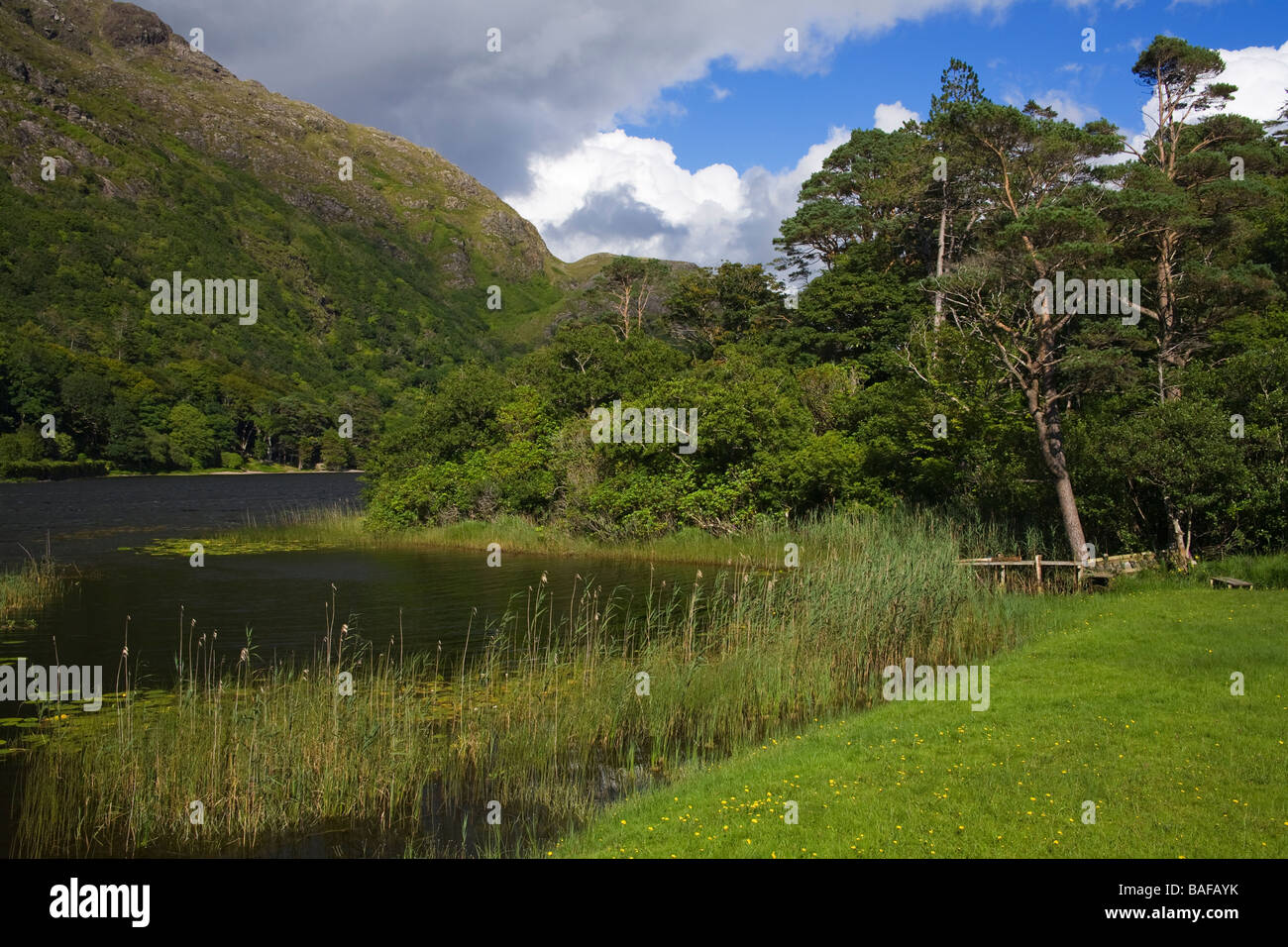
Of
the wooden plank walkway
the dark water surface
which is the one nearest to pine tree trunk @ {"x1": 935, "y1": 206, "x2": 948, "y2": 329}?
the dark water surface

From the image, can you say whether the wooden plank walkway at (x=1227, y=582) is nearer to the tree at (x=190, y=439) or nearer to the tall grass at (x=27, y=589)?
the tall grass at (x=27, y=589)

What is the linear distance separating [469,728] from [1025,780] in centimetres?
643

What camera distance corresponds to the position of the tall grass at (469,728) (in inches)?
351

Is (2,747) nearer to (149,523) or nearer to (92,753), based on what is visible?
(92,753)

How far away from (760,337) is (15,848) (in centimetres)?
3960

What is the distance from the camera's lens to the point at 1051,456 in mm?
20938

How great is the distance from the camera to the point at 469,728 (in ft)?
35.8

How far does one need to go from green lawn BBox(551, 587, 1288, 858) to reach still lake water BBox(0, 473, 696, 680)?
7850 millimetres

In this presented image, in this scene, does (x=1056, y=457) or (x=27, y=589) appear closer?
(x=1056, y=457)

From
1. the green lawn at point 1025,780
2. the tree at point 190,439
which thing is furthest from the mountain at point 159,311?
the green lawn at point 1025,780

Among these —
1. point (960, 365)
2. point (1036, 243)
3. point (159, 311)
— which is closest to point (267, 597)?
point (960, 365)

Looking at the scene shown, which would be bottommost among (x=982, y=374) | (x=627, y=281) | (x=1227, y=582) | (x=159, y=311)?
(x=1227, y=582)

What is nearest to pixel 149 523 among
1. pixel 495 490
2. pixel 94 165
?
pixel 495 490

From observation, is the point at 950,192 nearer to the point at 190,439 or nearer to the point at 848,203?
the point at 848,203
